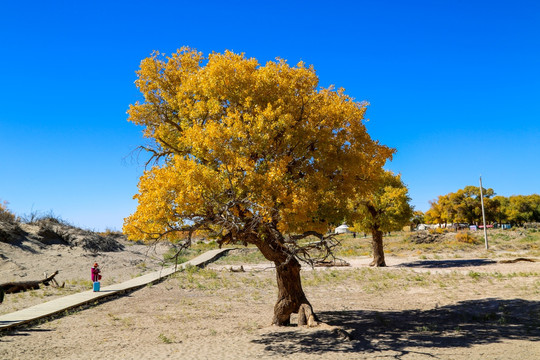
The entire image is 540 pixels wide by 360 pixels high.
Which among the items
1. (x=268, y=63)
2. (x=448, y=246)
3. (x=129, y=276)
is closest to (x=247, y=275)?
(x=129, y=276)

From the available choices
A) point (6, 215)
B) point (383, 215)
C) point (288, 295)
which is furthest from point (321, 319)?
point (6, 215)

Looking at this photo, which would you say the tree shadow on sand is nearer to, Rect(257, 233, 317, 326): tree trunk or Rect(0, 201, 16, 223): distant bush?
Rect(257, 233, 317, 326): tree trunk

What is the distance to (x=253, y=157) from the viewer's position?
1163cm

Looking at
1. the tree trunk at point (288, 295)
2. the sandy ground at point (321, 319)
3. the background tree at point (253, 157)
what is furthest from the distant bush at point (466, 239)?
the tree trunk at point (288, 295)

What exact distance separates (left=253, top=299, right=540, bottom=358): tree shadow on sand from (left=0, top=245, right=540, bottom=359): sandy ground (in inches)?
1.1

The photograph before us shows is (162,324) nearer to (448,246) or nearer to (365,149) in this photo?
(365,149)

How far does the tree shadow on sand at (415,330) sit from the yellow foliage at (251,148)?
10.3 feet

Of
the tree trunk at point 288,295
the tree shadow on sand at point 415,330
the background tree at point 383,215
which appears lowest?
the tree shadow on sand at point 415,330

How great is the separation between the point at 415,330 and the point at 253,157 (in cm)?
737

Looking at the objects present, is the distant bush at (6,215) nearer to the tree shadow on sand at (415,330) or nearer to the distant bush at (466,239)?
the tree shadow on sand at (415,330)

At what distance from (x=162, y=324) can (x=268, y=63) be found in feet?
31.3

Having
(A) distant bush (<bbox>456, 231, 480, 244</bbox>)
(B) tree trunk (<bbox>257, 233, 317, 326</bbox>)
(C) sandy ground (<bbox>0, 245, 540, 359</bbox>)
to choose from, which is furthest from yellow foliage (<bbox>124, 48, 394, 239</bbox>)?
(A) distant bush (<bbox>456, 231, 480, 244</bbox>)

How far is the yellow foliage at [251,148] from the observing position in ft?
34.3

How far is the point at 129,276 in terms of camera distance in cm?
2788
